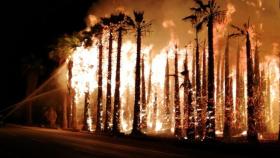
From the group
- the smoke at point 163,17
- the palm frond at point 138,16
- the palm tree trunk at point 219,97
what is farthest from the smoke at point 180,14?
the palm tree trunk at point 219,97

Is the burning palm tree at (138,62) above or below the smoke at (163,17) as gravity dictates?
below

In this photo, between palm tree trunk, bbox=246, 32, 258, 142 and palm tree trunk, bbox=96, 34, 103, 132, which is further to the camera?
palm tree trunk, bbox=96, 34, 103, 132

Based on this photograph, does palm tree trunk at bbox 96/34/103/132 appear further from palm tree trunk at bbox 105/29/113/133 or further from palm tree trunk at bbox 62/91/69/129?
palm tree trunk at bbox 62/91/69/129

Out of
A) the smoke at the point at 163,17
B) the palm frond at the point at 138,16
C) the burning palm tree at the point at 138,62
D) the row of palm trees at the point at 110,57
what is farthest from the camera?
the smoke at the point at 163,17

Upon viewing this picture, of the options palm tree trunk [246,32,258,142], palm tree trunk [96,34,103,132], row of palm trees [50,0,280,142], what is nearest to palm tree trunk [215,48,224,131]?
row of palm trees [50,0,280,142]

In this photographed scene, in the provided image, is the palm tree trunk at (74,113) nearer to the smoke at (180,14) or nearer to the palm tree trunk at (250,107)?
the smoke at (180,14)

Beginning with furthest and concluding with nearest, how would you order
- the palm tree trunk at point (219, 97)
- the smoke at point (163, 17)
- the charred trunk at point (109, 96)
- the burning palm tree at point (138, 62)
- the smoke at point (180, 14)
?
the smoke at point (163, 17)
the palm tree trunk at point (219, 97)
the smoke at point (180, 14)
the charred trunk at point (109, 96)
the burning palm tree at point (138, 62)

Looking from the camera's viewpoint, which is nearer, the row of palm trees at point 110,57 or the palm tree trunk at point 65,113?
the row of palm trees at point 110,57

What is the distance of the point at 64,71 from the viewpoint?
2763 inches

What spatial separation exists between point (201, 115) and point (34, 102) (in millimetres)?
47422

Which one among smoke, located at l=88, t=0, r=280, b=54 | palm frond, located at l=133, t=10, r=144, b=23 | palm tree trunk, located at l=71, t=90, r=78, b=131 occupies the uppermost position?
smoke, located at l=88, t=0, r=280, b=54

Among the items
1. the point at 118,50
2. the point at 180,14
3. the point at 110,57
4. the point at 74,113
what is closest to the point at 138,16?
the point at 118,50

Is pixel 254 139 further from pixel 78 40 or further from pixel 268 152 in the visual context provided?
pixel 78 40

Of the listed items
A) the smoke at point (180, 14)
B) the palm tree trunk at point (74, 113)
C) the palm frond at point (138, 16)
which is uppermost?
the smoke at point (180, 14)
